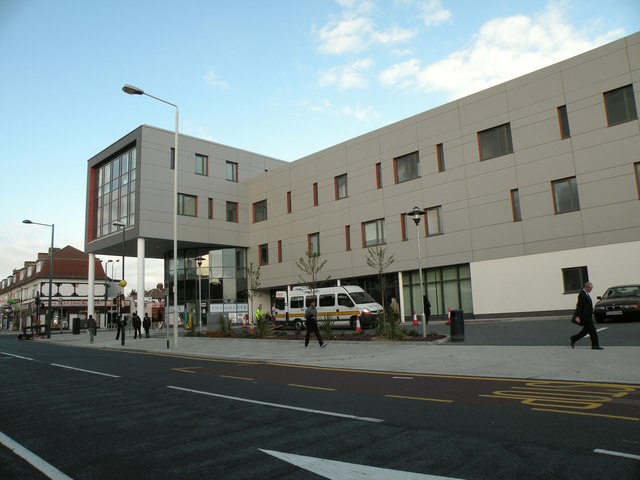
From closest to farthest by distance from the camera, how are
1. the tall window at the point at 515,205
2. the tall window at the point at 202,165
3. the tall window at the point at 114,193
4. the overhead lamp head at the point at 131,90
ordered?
the overhead lamp head at the point at 131,90, the tall window at the point at 515,205, the tall window at the point at 114,193, the tall window at the point at 202,165

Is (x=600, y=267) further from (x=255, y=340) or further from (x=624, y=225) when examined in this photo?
(x=255, y=340)

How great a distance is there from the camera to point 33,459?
17.0ft

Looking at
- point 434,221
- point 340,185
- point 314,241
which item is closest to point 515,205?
point 434,221

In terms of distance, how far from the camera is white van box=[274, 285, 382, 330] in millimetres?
25359

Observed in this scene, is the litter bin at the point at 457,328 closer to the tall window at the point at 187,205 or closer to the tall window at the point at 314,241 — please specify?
the tall window at the point at 314,241

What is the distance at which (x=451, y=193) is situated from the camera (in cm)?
3150

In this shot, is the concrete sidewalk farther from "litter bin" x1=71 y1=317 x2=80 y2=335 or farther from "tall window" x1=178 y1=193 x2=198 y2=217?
"litter bin" x1=71 y1=317 x2=80 y2=335

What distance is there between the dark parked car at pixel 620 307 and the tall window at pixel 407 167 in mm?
15701

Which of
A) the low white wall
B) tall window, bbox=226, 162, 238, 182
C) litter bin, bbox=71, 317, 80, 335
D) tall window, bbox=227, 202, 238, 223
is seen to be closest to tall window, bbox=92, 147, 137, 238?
litter bin, bbox=71, 317, 80, 335

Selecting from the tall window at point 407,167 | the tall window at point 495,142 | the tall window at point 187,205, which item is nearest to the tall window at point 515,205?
the tall window at point 495,142

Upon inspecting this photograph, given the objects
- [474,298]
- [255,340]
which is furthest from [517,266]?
[255,340]

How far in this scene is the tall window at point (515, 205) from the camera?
28766mm

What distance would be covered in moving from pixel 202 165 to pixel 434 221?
22256mm

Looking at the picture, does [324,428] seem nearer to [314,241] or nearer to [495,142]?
[495,142]
